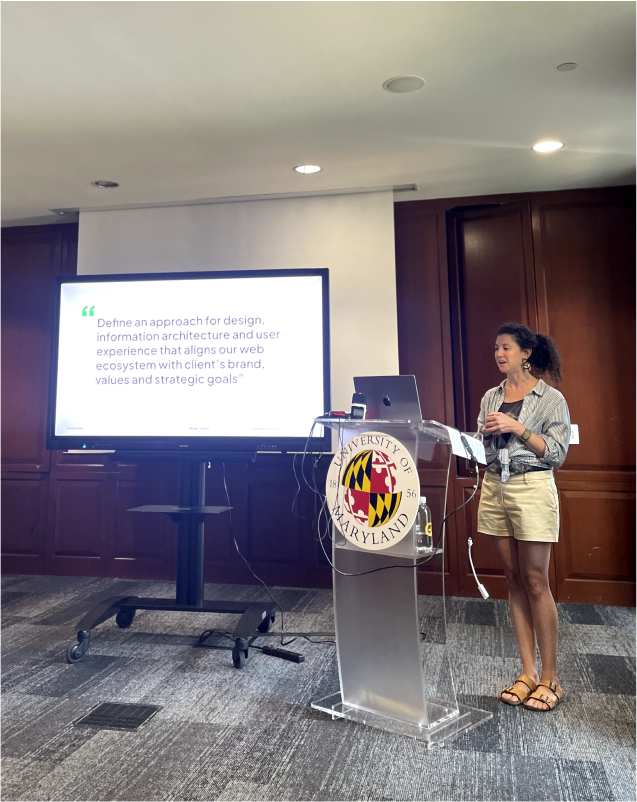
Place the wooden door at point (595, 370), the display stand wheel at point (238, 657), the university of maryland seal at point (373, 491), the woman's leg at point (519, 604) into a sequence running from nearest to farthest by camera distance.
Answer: the university of maryland seal at point (373, 491)
the woman's leg at point (519, 604)
the display stand wheel at point (238, 657)
the wooden door at point (595, 370)

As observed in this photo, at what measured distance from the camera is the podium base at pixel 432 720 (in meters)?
1.96

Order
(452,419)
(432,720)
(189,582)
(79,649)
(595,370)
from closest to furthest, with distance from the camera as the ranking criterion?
(432,720), (79,649), (189,582), (595,370), (452,419)

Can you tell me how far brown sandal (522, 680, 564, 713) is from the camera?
2.17 m

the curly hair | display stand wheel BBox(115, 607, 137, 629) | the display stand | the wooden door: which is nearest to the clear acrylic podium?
the curly hair

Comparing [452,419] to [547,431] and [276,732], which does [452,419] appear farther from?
[276,732]

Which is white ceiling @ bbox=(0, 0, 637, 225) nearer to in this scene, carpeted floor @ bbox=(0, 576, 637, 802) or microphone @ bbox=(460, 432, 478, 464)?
microphone @ bbox=(460, 432, 478, 464)

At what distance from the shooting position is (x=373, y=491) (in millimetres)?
2008

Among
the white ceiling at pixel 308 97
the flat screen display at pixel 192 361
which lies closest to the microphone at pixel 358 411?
the flat screen display at pixel 192 361

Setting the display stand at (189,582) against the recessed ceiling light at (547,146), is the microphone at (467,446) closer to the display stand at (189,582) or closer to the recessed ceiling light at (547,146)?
the display stand at (189,582)

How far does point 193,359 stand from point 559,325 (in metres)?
2.40

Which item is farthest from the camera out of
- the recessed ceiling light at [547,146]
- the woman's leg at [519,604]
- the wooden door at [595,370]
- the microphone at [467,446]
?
the wooden door at [595,370]

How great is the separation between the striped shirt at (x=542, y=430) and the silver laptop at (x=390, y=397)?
0.47m

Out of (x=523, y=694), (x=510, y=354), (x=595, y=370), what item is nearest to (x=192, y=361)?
(x=510, y=354)

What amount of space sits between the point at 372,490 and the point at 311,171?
2406 mm
